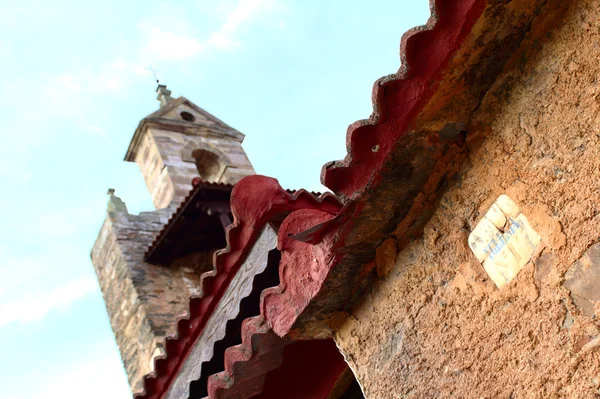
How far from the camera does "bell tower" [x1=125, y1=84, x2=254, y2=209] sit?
9898 millimetres

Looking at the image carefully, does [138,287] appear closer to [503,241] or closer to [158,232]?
[158,232]

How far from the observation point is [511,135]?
1.96 m

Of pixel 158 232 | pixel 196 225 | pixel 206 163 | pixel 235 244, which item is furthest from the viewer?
pixel 206 163

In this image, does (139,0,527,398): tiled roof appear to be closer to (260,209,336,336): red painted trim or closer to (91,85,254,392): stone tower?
(260,209,336,336): red painted trim

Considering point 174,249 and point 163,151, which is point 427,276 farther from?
point 163,151

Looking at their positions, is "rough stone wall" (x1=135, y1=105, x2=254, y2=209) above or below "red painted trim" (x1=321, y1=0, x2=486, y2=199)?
above

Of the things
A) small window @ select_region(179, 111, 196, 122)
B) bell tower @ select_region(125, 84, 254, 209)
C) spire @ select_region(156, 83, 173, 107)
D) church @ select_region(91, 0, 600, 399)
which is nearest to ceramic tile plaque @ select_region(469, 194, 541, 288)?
church @ select_region(91, 0, 600, 399)

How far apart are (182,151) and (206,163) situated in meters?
0.52

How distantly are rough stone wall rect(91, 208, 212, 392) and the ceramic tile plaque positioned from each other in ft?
17.7

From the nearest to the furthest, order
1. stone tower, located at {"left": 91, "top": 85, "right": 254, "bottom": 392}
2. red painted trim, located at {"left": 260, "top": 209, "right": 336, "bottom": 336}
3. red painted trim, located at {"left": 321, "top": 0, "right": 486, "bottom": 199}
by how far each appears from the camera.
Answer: red painted trim, located at {"left": 321, "top": 0, "right": 486, "bottom": 199}
red painted trim, located at {"left": 260, "top": 209, "right": 336, "bottom": 336}
stone tower, located at {"left": 91, "top": 85, "right": 254, "bottom": 392}

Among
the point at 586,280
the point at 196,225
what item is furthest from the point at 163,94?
the point at 586,280

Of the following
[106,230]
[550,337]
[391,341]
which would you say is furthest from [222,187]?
[550,337]

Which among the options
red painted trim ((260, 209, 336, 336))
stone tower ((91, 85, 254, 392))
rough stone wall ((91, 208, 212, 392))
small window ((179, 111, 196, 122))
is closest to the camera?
red painted trim ((260, 209, 336, 336))

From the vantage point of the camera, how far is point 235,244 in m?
3.50
